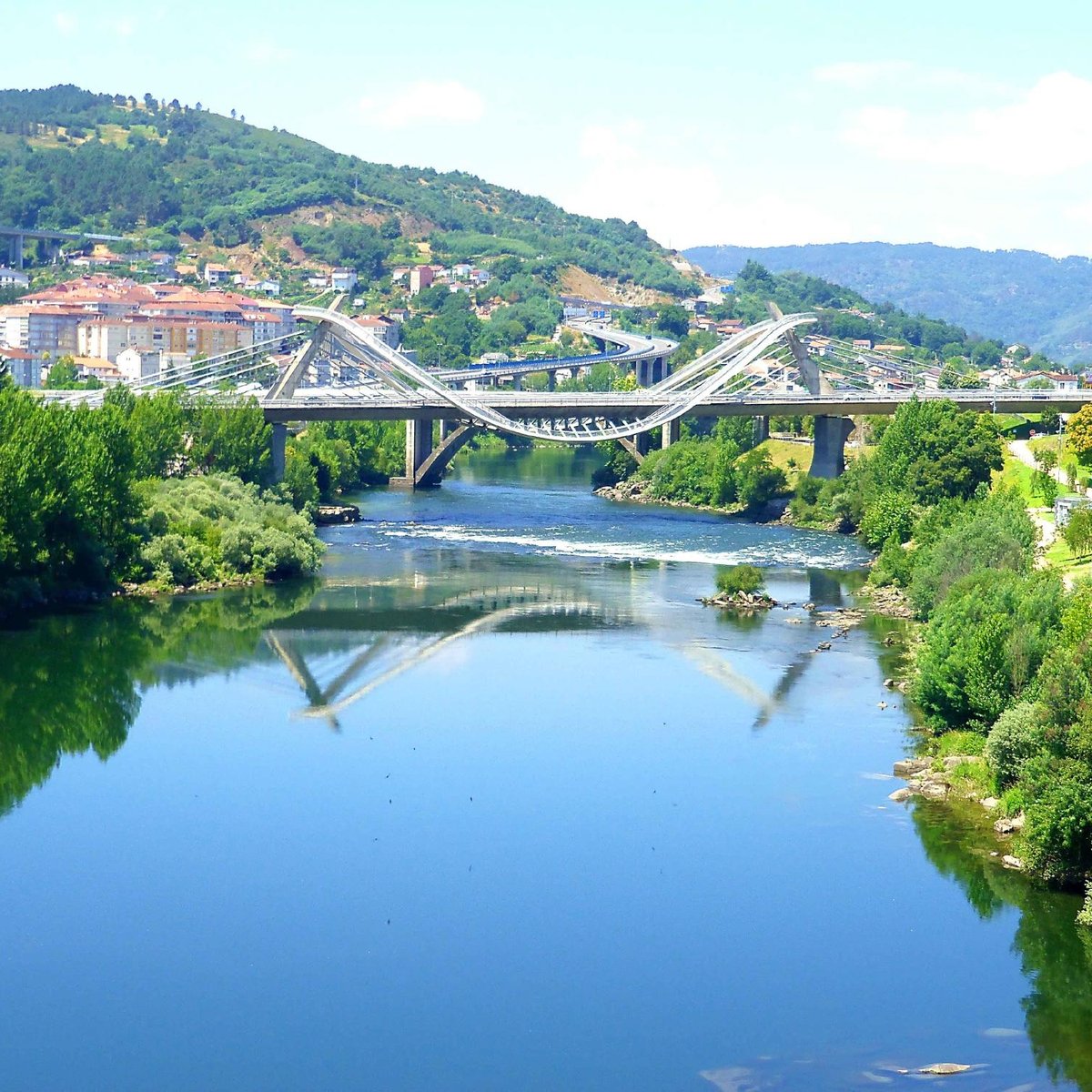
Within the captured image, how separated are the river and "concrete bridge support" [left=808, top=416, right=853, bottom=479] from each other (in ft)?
77.6

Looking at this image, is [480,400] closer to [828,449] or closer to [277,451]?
[277,451]

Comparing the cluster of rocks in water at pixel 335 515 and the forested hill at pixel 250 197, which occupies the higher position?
the forested hill at pixel 250 197

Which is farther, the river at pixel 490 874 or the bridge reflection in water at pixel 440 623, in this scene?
the bridge reflection in water at pixel 440 623

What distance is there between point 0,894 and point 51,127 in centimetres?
14397

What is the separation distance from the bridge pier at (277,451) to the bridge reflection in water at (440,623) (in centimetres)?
1181

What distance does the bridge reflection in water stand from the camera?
29.4m

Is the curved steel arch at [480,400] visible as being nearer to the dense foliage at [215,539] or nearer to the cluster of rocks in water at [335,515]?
the cluster of rocks in water at [335,515]

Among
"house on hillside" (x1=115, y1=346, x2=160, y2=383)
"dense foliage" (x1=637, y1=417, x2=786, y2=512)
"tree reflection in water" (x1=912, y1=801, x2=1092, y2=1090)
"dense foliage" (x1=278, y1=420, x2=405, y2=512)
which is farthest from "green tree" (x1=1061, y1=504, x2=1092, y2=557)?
"house on hillside" (x1=115, y1=346, x2=160, y2=383)

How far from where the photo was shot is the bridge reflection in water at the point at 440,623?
29.4 meters

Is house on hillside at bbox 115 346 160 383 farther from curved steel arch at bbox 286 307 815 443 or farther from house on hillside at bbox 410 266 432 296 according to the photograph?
house on hillside at bbox 410 266 432 296

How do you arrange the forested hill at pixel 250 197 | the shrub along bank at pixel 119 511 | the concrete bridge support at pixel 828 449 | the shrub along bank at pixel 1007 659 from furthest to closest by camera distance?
1. the forested hill at pixel 250 197
2. the concrete bridge support at pixel 828 449
3. the shrub along bank at pixel 119 511
4. the shrub along bank at pixel 1007 659

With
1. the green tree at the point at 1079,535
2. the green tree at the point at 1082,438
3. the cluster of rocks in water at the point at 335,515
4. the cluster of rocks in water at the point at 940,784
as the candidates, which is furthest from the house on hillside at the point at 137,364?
the cluster of rocks in water at the point at 940,784

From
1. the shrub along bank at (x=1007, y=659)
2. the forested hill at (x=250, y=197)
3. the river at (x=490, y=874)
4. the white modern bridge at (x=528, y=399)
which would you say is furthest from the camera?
the forested hill at (x=250, y=197)

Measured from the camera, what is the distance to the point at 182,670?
29.5 metres
